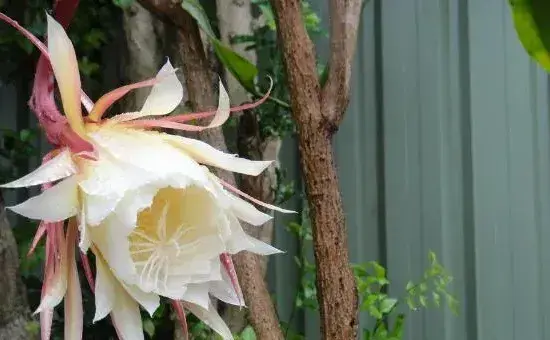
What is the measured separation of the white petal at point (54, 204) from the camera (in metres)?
0.37

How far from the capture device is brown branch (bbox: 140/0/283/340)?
76cm

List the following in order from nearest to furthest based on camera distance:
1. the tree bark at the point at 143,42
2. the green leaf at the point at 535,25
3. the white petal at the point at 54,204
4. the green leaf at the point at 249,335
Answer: the white petal at the point at 54,204 < the green leaf at the point at 535,25 < the green leaf at the point at 249,335 < the tree bark at the point at 143,42

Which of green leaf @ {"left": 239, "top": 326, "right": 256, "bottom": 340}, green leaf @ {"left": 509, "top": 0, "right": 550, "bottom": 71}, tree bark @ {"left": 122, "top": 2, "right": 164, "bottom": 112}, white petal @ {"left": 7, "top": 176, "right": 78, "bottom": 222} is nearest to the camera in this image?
white petal @ {"left": 7, "top": 176, "right": 78, "bottom": 222}

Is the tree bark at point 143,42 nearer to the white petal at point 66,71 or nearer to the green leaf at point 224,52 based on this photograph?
the green leaf at point 224,52

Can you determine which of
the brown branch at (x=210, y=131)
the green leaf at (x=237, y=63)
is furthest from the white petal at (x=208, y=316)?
the green leaf at (x=237, y=63)

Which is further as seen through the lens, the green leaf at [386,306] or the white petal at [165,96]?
the green leaf at [386,306]

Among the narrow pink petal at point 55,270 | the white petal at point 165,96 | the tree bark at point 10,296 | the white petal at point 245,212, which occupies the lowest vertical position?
A: the tree bark at point 10,296

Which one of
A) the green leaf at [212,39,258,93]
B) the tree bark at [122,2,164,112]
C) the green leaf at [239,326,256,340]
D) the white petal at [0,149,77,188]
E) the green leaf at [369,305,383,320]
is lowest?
the green leaf at [369,305,383,320]

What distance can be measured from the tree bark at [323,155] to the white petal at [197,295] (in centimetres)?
31

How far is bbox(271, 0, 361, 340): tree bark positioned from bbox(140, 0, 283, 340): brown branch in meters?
0.08

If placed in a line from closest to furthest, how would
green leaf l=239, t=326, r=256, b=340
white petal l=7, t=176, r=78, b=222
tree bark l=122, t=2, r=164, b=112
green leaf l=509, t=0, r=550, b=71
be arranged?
1. white petal l=7, t=176, r=78, b=222
2. green leaf l=509, t=0, r=550, b=71
3. green leaf l=239, t=326, r=256, b=340
4. tree bark l=122, t=2, r=164, b=112

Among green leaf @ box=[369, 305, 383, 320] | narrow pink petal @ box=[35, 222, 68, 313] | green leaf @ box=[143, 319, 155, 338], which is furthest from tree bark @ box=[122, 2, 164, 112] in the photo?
narrow pink petal @ box=[35, 222, 68, 313]

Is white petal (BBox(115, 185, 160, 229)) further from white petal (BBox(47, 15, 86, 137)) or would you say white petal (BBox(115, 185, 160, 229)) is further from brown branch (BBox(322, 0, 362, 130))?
brown branch (BBox(322, 0, 362, 130))

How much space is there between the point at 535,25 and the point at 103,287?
546 millimetres
